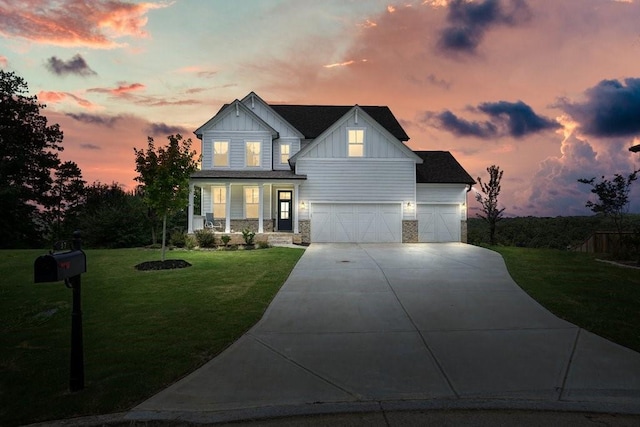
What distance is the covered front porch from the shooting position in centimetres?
2261

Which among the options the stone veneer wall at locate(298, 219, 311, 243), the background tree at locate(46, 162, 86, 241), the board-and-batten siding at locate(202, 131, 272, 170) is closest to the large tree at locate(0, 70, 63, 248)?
the background tree at locate(46, 162, 86, 241)

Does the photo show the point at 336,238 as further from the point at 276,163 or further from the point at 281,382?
the point at 281,382

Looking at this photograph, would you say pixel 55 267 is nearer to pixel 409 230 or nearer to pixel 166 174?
pixel 166 174

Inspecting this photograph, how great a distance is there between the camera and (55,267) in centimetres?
385

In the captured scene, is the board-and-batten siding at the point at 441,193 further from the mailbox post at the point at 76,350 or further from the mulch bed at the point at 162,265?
the mailbox post at the point at 76,350

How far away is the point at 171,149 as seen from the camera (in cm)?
1491

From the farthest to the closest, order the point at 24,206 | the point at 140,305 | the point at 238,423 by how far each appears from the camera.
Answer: the point at 24,206
the point at 140,305
the point at 238,423

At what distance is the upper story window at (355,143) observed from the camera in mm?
23156

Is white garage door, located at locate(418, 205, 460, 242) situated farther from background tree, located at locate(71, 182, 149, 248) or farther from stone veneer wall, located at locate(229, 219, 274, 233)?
background tree, located at locate(71, 182, 149, 248)

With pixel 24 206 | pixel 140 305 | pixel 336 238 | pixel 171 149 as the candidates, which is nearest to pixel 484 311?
pixel 140 305

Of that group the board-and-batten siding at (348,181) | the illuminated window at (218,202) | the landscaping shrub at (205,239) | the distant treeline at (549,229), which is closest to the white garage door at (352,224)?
the board-and-batten siding at (348,181)

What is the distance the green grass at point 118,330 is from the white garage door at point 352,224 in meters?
10.6

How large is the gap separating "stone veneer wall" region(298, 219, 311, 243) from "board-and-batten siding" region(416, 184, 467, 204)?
7.45 meters

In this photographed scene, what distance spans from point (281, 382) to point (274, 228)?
20.1m
